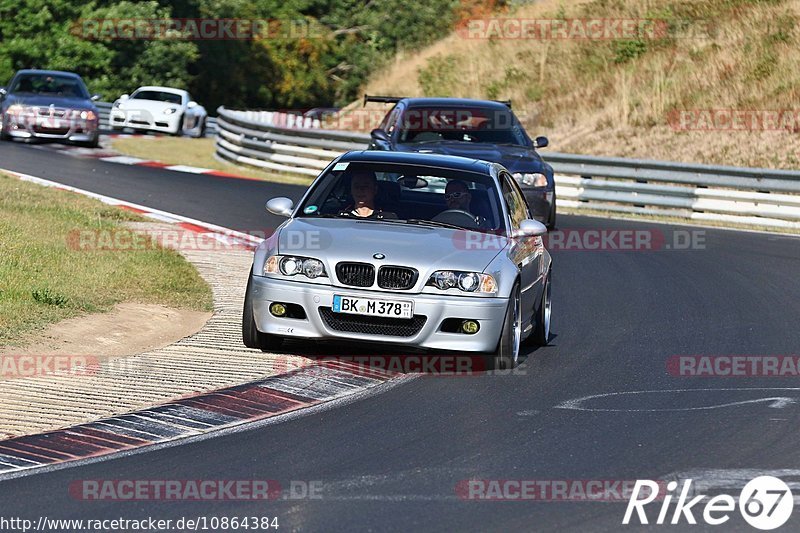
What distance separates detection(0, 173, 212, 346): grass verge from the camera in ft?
35.7

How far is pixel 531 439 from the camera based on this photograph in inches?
306

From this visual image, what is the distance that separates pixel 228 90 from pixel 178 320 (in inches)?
2207

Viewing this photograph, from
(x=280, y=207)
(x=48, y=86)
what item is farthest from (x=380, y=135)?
(x=48, y=86)

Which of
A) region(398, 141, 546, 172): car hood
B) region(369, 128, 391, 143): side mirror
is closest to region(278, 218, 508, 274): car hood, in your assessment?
region(398, 141, 546, 172): car hood

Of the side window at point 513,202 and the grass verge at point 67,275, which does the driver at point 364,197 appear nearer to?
the side window at point 513,202

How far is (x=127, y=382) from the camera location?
8.91 m

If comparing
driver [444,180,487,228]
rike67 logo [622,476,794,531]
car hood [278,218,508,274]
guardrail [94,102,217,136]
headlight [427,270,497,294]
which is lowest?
guardrail [94,102,217,136]

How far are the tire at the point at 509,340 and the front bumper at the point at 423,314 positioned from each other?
67 millimetres

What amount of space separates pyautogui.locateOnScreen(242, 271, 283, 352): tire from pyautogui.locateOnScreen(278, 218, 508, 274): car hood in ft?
1.37

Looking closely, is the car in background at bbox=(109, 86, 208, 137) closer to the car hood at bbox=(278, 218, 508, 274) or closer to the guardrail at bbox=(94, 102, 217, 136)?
the guardrail at bbox=(94, 102, 217, 136)

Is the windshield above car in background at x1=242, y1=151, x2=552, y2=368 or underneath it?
above

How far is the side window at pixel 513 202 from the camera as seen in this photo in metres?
10.8

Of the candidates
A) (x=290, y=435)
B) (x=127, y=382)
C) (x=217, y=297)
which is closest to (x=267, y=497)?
(x=290, y=435)

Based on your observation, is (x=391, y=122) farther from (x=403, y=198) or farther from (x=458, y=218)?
(x=458, y=218)
